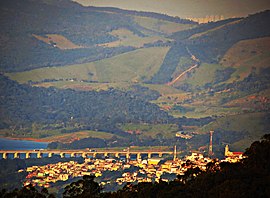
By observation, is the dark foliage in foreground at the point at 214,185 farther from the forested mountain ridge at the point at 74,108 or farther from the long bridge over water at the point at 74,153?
the forested mountain ridge at the point at 74,108

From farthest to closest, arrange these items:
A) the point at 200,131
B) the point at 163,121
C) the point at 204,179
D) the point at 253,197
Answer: the point at 163,121
the point at 200,131
the point at 204,179
the point at 253,197

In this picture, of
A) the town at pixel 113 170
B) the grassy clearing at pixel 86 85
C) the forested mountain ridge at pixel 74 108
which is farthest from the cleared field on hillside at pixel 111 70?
the town at pixel 113 170

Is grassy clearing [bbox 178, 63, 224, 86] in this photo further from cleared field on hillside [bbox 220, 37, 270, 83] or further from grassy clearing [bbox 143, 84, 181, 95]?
grassy clearing [bbox 143, 84, 181, 95]

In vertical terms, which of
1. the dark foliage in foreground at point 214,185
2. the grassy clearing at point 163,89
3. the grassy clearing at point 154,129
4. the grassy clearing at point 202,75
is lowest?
the grassy clearing at point 154,129

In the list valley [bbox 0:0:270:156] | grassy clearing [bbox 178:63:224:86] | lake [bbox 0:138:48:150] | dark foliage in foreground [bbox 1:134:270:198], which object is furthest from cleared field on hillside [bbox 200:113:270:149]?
grassy clearing [bbox 178:63:224:86]

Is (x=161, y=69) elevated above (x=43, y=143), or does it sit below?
above

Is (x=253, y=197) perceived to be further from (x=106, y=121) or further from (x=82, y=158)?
(x=106, y=121)

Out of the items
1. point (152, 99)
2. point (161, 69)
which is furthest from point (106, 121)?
point (161, 69)

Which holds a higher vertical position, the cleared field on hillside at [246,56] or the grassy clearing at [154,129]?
the cleared field on hillside at [246,56]
